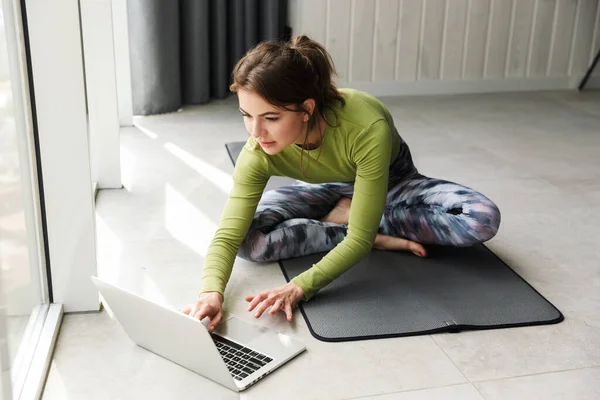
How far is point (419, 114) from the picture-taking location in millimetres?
3100

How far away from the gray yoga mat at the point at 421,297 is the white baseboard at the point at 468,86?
1.63m

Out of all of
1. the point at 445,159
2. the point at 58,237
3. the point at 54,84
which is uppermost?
the point at 54,84

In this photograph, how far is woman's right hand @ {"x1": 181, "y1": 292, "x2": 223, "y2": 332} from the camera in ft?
4.70

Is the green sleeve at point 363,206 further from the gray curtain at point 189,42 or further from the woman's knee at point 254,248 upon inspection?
the gray curtain at point 189,42

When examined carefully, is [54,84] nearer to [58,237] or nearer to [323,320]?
[58,237]

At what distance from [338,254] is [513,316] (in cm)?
36

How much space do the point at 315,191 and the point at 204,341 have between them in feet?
2.36

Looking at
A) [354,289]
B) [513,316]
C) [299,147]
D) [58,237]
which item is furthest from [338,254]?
[58,237]

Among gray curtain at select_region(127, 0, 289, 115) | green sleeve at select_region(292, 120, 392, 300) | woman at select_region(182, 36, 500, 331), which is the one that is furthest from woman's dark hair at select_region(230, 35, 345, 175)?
gray curtain at select_region(127, 0, 289, 115)

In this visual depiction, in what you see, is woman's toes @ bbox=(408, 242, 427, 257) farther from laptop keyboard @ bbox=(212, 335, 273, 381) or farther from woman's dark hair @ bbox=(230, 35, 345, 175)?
laptop keyboard @ bbox=(212, 335, 273, 381)

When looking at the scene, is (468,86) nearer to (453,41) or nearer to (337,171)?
(453,41)

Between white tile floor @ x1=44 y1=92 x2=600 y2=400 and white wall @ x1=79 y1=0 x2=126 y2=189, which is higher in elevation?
white wall @ x1=79 y1=0 x2=126 y2=189

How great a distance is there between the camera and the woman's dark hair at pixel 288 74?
1414 millimetres

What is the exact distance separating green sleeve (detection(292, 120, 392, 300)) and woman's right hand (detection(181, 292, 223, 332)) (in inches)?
6.5
